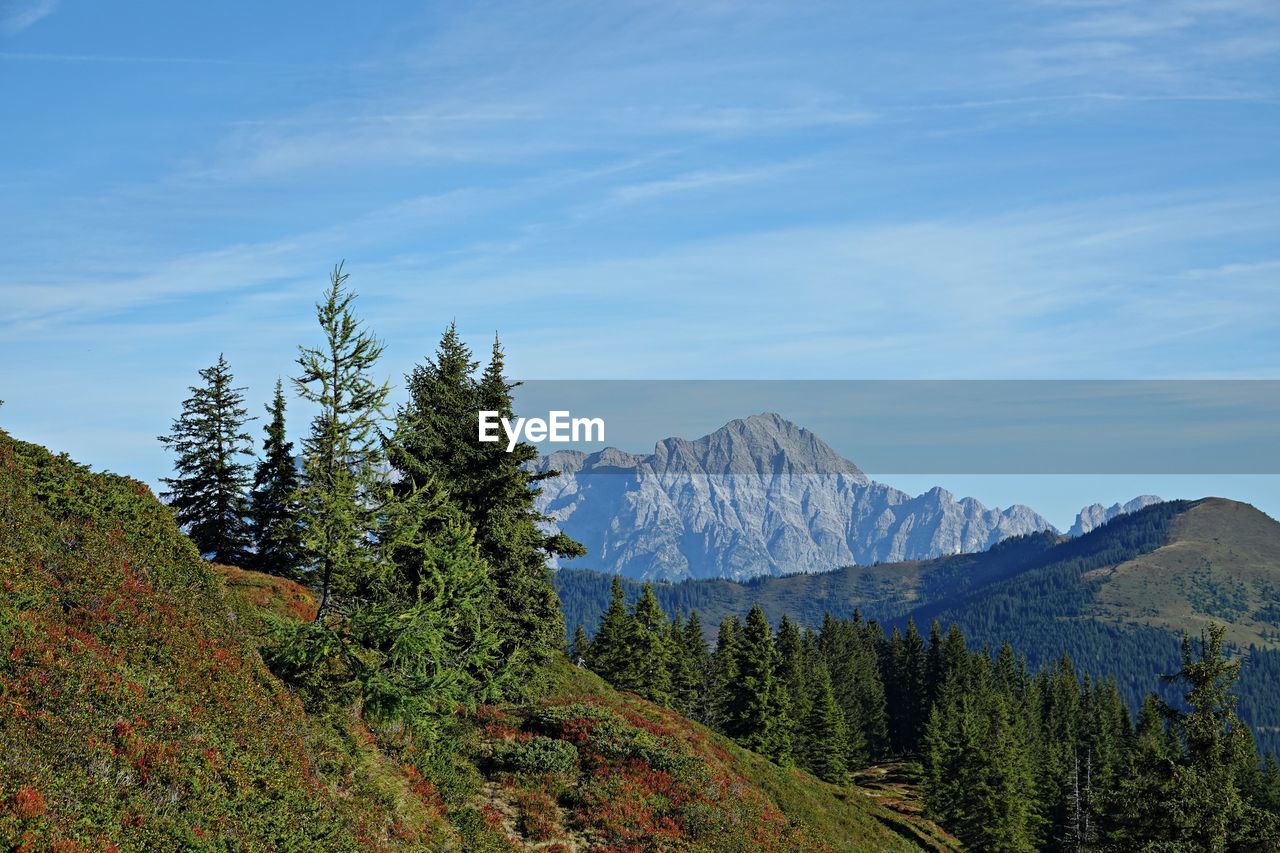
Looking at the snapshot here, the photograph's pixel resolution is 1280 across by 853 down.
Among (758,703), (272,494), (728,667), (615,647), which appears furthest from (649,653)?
(272,494)

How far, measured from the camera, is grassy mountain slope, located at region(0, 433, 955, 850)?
46.2 ft

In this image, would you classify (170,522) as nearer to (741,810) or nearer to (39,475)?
(39,475)

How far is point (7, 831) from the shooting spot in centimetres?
1149

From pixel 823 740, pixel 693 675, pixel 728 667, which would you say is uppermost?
pixel 728 667

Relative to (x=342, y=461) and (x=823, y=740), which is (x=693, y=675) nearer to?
(x=823, y=740)

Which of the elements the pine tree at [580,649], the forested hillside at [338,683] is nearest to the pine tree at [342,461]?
the forested hillside at [338,683]

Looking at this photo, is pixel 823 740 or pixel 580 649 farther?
pixel 580 649

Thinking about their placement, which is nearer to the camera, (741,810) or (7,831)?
(7,831)

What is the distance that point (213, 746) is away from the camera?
1688cm

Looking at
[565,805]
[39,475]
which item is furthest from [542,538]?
[39,475]

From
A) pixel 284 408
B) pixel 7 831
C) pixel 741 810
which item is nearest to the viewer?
pixel 7 831

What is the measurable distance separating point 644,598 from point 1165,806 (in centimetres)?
5499

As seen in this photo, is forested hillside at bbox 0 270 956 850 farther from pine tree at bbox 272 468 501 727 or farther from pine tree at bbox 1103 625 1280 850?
pine tree at bbox 1103 625 1280 850

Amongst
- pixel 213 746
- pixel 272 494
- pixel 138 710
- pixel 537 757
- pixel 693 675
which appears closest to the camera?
pixel 138 710
